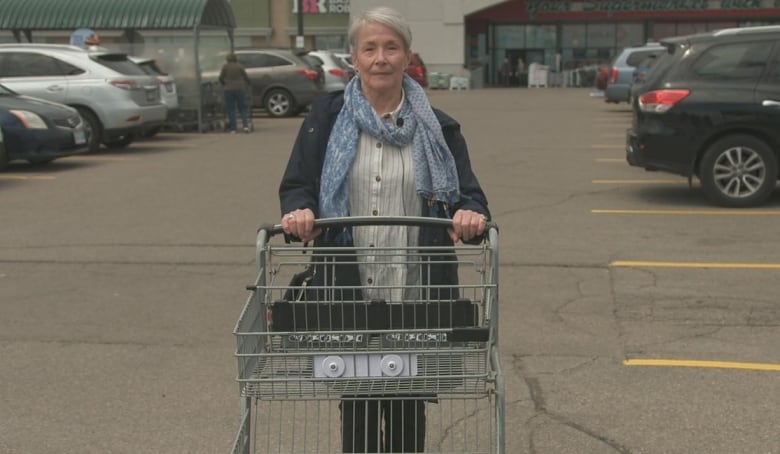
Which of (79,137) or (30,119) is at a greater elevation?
(30,119)

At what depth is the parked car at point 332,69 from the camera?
26.8m

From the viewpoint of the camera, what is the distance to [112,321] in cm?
662

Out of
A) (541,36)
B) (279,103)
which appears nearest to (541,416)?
(279,103)

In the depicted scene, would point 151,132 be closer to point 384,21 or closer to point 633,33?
point 384,21

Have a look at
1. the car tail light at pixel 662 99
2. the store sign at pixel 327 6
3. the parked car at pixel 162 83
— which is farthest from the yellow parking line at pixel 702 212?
the store sign at pixel 327 6

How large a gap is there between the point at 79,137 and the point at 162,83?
Answer: 418cm

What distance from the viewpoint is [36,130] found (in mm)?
14039

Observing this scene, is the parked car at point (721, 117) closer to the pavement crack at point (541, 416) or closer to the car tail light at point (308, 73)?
the pavement crack at point (541, 416)

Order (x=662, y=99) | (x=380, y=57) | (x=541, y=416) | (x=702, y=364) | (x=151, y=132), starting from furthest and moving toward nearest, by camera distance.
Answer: (x=151, y=132)
(x=662, y=99)
(x=702, y=364)
(x=541, y=416)
(x=380, y=57)

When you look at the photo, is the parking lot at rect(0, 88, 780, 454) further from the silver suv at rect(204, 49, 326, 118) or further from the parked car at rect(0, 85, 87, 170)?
the silver suv at rect(204, 49, 326, 118)

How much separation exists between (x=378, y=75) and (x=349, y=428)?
1176mm

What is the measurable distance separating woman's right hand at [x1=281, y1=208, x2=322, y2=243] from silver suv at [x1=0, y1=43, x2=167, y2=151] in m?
14.1

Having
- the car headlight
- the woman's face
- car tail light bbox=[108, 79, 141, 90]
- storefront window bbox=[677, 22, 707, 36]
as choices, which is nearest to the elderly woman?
the woman's face

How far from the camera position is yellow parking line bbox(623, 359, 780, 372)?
18.1 ft
